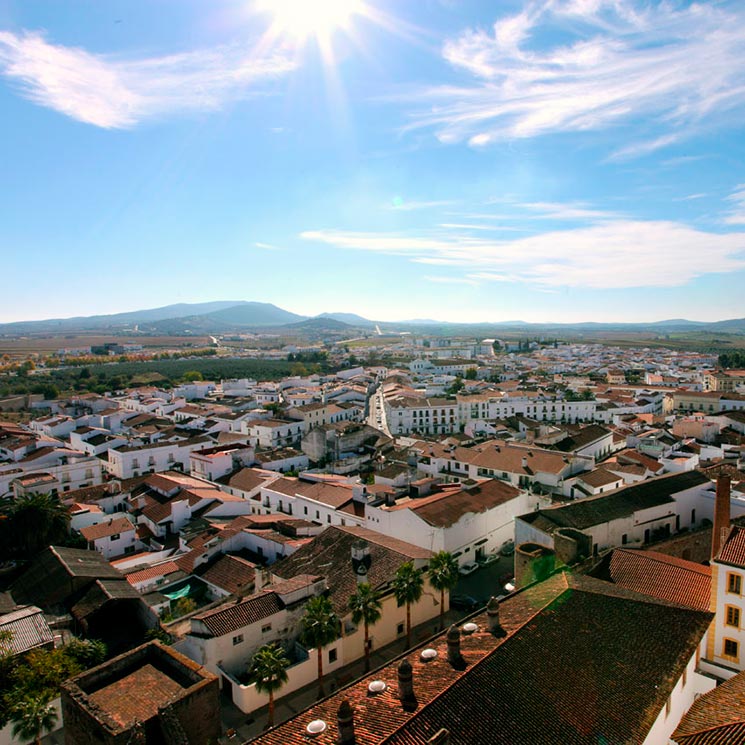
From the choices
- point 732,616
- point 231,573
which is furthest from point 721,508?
point 231,573

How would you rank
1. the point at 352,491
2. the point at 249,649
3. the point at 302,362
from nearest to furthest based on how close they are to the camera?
the point at 249,649
the point at 352,491
the point at 302,362

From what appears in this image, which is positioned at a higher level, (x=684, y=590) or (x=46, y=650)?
(x=684, y=590)

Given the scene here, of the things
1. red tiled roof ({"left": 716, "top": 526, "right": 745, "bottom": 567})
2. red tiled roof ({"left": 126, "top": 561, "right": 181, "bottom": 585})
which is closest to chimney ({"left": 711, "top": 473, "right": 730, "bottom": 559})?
red tiled roof ({"left": 716, "top": 526, "right": 745, "bottom": 567})

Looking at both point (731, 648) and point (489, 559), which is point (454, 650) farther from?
point (489, 559)

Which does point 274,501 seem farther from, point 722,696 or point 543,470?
point 722,696

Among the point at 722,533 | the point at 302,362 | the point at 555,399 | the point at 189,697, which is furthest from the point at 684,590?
the point at 302,362

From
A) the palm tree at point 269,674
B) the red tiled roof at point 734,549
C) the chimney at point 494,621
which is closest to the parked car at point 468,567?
the chimney at point 494,621
